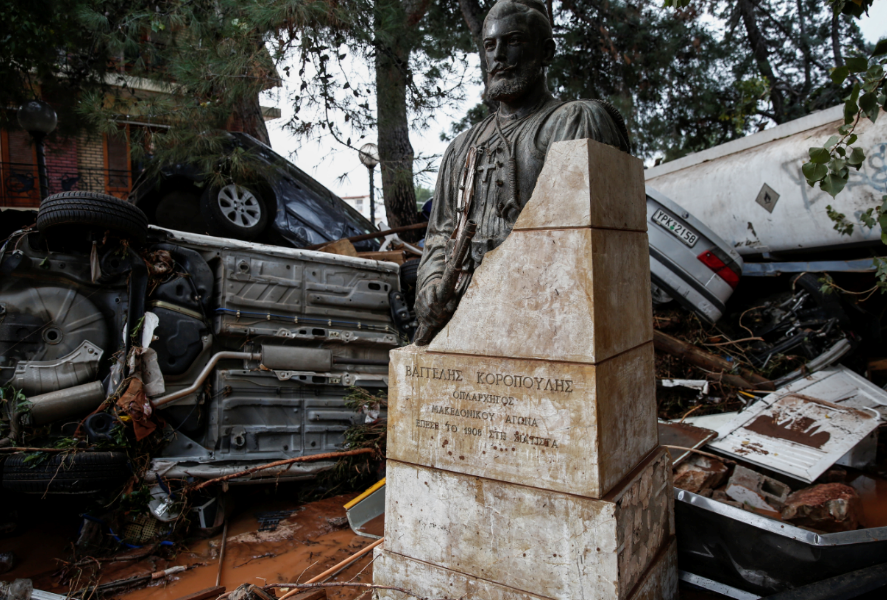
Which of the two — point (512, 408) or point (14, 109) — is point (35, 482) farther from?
point (14, 109)

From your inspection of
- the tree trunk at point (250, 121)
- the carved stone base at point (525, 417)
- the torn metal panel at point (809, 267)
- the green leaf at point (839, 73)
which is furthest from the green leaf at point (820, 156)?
the tree trunk at point (250, 121)

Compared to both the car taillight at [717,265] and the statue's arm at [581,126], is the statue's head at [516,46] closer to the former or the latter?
the statue's arm at [581,126]

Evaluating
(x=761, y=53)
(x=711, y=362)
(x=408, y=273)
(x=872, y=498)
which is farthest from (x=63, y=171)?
(x=872, y=498)

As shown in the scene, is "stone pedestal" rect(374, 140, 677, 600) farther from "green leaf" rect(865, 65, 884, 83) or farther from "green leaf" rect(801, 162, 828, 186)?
"green leaf" rect(865, 65, 884, 83)

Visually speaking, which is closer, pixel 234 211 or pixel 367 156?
pixel 234 211

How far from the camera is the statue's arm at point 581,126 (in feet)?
8.33

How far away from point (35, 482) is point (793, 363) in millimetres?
6511

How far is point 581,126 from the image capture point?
255 centimetres

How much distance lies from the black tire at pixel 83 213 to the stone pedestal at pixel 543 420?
2.81 m

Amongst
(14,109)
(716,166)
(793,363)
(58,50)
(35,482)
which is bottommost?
(35,482)

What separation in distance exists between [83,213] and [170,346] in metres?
1.15

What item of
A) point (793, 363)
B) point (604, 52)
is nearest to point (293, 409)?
point (793, 363)

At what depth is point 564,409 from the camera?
2320mm

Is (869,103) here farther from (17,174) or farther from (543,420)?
(17,174)
